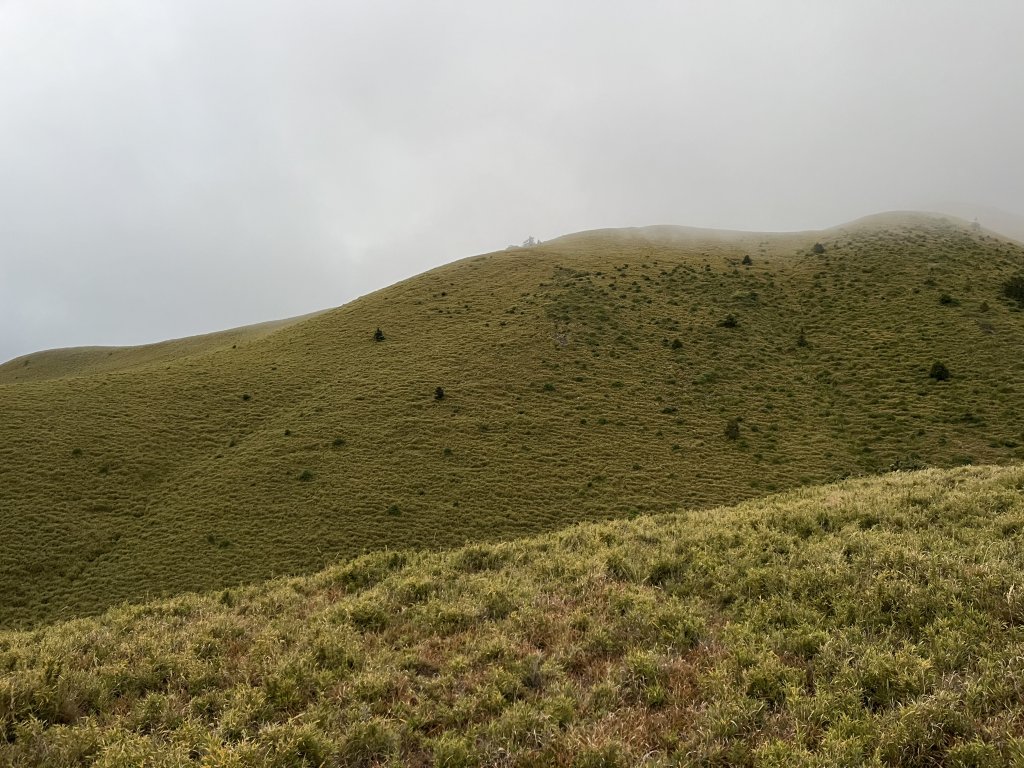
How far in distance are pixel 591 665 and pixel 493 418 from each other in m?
28.2

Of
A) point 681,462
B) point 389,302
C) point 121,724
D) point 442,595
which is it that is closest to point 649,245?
point 389,302

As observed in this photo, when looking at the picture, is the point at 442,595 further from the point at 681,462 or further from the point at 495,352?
the point at 495,352

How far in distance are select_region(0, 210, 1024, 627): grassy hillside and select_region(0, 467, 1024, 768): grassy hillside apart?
12.9m

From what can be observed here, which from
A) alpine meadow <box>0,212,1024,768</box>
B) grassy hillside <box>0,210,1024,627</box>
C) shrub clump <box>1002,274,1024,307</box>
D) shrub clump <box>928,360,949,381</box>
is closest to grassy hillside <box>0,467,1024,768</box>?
alpine meadow <box>0,212,1024,768</box>

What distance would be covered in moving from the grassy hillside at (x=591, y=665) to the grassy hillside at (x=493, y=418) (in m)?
12.9

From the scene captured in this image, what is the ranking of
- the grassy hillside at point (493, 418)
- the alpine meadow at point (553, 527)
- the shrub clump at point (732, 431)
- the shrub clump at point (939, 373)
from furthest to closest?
1. the shrub clump at point (939, 373)
2. the shrub clump at point (732, 431)
3. the grassy hillside at point (493, 418)
4. the alpine meadow at point (553, 527)

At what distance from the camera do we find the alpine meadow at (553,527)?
21.7 feet

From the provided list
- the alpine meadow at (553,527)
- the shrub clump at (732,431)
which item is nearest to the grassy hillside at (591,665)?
the alpine meadow at (553,527)

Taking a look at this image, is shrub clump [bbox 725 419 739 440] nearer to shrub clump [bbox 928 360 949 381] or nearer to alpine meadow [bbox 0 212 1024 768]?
alpine meadow [bbox 0 212 1024 768]

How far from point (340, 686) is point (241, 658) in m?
2.24

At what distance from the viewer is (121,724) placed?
7043mm

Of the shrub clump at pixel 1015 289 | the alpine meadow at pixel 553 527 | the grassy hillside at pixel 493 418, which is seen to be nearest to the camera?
the alpine meadow at pixel 553 527

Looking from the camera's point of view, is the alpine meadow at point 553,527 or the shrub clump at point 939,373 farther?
the shrub clump at point 939,373

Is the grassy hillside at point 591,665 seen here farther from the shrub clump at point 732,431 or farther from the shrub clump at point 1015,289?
the shrub clump at point 1015,289
